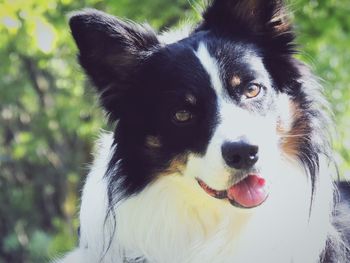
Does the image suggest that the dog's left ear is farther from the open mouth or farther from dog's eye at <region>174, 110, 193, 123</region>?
the open mouth

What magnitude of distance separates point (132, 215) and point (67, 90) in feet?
29.0

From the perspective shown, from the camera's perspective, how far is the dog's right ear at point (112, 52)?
12.3ft

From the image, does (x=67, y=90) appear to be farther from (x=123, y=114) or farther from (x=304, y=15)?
(x=123, y=114)

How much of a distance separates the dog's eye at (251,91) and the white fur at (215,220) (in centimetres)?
12

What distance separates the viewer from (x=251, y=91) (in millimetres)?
3723

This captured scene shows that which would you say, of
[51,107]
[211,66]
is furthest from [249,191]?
[51,107]

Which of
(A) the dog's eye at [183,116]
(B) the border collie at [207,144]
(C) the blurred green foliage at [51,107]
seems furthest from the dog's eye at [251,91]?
(C) the blurred green foliage at [51,107]

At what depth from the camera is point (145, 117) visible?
3.89 m

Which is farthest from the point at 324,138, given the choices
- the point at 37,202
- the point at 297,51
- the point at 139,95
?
the point at 37,202

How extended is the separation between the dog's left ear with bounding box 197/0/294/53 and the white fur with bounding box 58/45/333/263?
325 millimetres

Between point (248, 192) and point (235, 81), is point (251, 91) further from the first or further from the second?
point (248, 192)

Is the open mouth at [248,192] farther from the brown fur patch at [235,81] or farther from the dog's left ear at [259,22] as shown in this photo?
the dog's left ear at [259,22]

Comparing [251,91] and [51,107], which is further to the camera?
[51,107]

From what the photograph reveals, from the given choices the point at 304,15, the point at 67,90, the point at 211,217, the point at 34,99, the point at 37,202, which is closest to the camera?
the point at 211,217
